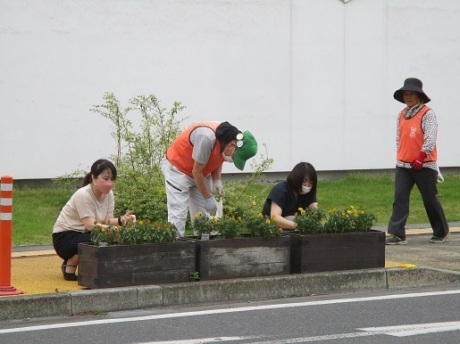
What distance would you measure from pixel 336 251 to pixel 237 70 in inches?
340

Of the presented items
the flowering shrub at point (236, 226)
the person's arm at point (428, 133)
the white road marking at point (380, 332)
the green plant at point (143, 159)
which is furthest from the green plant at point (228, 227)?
the green plant at point (143, 159)

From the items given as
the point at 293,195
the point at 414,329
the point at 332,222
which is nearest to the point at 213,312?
the point at 414,329

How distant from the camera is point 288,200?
10797 millimetres

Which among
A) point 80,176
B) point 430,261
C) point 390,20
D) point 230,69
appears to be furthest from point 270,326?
point 390,20

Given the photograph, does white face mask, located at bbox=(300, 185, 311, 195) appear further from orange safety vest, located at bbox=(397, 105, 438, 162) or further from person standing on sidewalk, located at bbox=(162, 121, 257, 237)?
orange safety vest, located at bbox=(397, 105, 438, 162)

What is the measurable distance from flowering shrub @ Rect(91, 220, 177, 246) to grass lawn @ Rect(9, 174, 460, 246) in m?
3.64

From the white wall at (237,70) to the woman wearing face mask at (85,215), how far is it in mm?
6737

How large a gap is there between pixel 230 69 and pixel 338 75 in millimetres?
2142

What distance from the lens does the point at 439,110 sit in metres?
20.5

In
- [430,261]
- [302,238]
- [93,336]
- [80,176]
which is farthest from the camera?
[80,176]

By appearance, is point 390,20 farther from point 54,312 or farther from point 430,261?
point 54,312

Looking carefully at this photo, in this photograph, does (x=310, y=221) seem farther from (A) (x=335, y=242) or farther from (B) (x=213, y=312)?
(B) (x=213, y=312)

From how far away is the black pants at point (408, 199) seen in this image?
12.6 metres

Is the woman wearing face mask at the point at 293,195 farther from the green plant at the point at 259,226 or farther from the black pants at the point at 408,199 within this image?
the black pants at the point at 408,199
